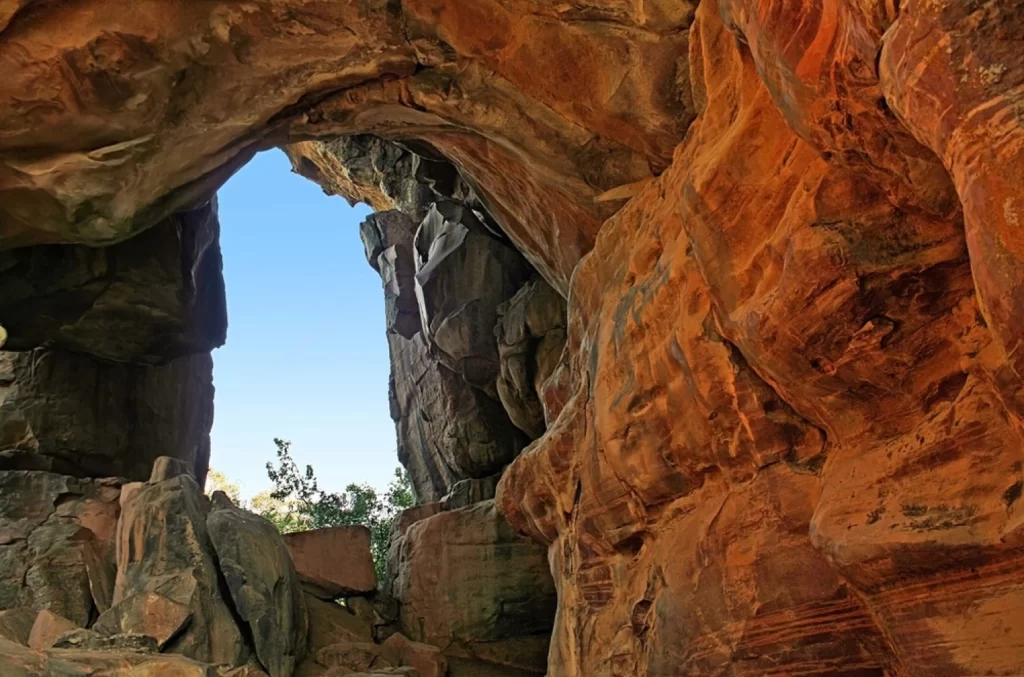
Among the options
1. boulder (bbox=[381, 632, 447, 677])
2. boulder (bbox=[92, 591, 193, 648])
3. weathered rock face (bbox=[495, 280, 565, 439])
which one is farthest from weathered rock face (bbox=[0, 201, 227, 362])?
boulder (bbox=[381, 632, 447, 677])

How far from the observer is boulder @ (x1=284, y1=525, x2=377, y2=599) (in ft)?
54.4

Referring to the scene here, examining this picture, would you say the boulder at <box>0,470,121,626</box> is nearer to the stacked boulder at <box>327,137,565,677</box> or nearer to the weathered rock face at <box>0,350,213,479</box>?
the weathered rock face at <box>0,350,213,479</box>

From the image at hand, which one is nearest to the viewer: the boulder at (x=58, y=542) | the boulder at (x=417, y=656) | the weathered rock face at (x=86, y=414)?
the boulder at (x=58, y=542)

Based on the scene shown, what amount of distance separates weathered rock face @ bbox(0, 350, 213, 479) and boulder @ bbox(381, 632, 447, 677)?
667 centimetres

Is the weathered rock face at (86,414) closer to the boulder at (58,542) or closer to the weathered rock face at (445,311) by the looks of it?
the boulder at (58,542)

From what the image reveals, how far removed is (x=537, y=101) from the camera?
31.3 feet

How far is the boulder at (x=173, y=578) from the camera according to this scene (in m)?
11.9

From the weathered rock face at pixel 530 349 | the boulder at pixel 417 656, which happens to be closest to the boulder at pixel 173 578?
the boulder at pixel 417 656

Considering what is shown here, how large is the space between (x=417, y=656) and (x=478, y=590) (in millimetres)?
1715

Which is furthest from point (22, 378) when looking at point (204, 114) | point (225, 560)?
point (204, 114)

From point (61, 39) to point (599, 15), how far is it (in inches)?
236

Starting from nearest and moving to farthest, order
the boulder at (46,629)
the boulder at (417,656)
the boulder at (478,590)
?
1. the boulder at (46,629)
2. the boulder at (417,656)
3. the boulder at (478,590)

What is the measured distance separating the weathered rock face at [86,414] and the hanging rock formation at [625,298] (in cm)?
6

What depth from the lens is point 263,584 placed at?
13.6 meters
